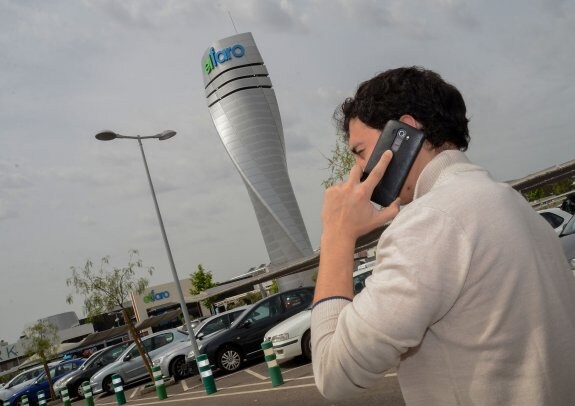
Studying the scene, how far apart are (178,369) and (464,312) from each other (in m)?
19.4

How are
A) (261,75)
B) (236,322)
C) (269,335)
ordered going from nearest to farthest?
(269,335), (236,322), (261,75)

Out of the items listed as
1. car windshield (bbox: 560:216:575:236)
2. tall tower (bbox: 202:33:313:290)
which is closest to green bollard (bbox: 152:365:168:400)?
car windshield (bbox: 560:216:575:236)

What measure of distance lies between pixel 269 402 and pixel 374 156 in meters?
8.50

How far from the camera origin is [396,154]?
166cm

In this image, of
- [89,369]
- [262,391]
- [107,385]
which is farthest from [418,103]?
[89,369]

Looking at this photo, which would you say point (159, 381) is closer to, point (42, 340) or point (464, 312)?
point (464, 312)

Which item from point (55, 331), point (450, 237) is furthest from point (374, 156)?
point (55, 331)

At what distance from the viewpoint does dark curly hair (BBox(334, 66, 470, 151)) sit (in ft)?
5.65

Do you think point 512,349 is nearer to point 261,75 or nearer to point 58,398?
point 58,398

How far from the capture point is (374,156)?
1.70 metres

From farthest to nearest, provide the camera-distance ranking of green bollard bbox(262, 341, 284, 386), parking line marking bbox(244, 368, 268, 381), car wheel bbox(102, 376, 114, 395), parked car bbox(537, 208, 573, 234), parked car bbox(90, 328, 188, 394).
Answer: car wheel bbox(102, 376, 114, 395)
parked car bbox(90, 328, 188, 394)
parked car bbox(537, 208, 573, 234)
parking line marking bbox(244, 368, 268, 381)
green bollard bbox(262, 341, 284, 386)

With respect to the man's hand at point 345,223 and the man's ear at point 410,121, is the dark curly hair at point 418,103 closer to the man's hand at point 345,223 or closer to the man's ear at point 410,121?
the man's ear at point 410,121

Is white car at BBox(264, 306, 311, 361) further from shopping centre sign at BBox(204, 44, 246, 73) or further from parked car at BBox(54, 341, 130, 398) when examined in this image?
shopping centre sign at BBox(204, 44, 246, 73)

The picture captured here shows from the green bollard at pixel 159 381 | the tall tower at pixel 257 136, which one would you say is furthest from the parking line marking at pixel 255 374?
the tall tower at pixel 257 136
